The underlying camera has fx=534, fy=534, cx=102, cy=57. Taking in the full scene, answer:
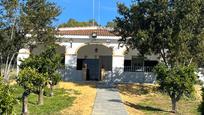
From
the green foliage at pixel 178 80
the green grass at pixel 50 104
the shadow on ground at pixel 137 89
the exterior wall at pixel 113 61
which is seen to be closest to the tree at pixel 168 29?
the shadow on ground at pixel 137 89

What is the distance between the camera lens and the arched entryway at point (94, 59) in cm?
4422

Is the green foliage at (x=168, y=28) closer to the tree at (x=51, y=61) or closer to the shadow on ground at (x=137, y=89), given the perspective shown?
the shadow on ground at (x=137, y=89)

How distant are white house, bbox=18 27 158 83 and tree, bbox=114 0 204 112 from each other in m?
4.44

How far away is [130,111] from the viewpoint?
2692 centimetres

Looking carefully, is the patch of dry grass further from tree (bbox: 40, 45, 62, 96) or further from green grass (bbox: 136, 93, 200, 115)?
green grass (bbox: 136, 93, 200, 115)

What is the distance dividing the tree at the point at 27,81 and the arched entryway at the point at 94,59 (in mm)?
19842

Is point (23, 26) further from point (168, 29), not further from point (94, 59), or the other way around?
point (94, 59)

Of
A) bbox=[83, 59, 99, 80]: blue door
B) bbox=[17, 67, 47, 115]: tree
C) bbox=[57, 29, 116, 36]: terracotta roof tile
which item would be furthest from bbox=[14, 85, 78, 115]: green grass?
bbox=[83, 59, 99, 80]: blue door

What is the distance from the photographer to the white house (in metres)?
41.5

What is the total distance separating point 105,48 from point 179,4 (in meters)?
10.8

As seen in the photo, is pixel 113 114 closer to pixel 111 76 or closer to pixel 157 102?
pixel 157 102

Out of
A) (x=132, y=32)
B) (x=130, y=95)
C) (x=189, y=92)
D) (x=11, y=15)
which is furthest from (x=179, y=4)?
(x=11, y=15)

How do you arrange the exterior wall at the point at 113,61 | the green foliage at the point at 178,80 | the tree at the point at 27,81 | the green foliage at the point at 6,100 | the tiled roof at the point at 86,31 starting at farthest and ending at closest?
the tiled roof at the point at 86,31, the exterior wall at the point at 113,61, the green foliage at the point at 178,80, the tree at the point at 27,81, the green foliage at the point at 6,100

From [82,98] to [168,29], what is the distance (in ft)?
25.1
